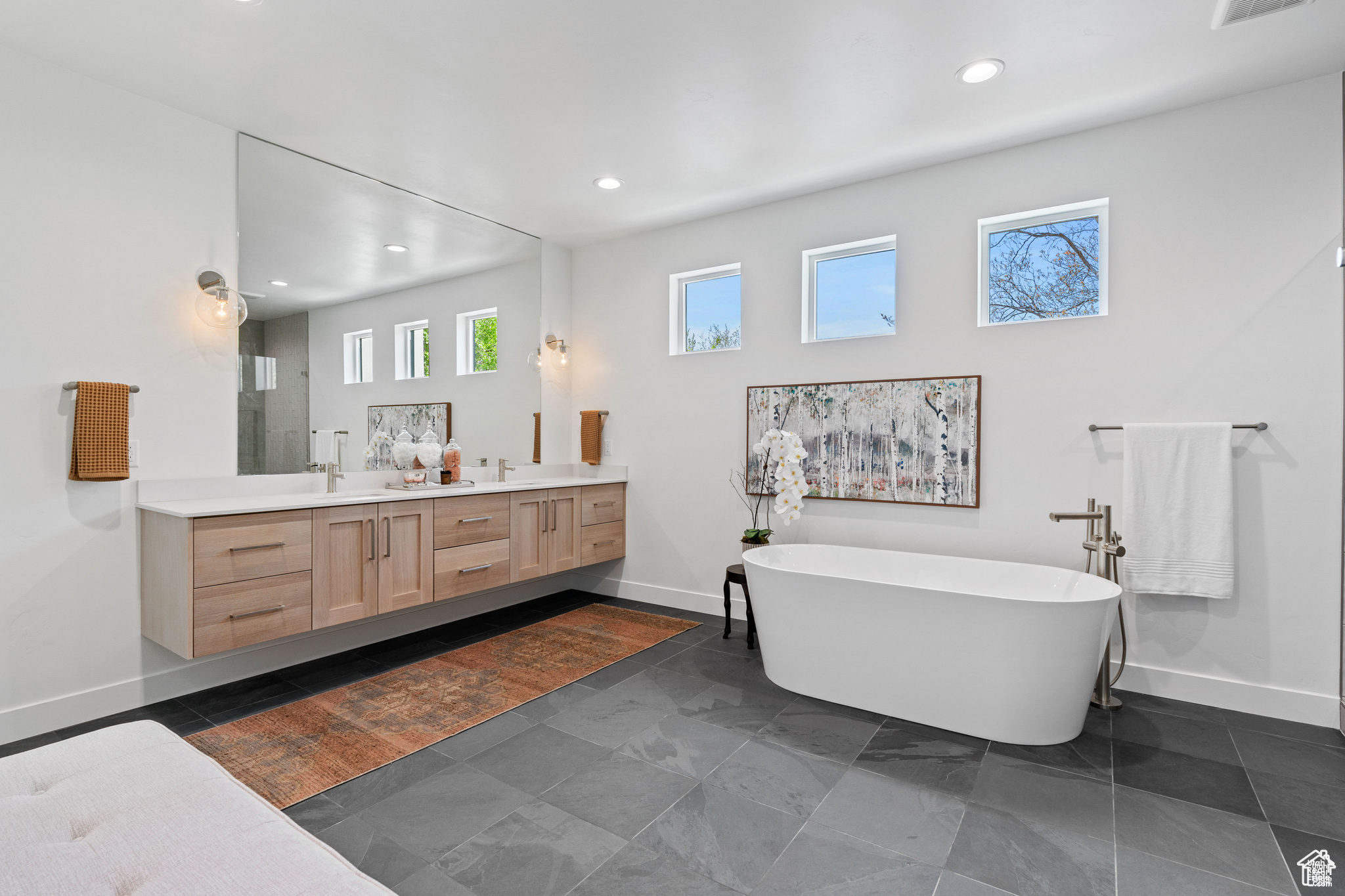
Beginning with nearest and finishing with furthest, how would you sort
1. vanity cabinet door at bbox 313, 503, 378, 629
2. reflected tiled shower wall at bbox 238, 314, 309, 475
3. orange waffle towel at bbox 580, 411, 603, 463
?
vanity cabinet door at bbox 313, 503, 378, 629, reflected tiled shower wall at bbox 238, 314, 309, 475, orange waffle towel at bbox 580, 411, 603, 463

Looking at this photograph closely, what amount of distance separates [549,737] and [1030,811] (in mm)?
1680

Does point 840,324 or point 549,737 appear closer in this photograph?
point 549,737

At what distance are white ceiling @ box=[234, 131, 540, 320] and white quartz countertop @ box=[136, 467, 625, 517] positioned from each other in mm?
912

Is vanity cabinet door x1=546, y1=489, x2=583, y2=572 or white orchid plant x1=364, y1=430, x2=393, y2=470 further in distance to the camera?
vanity cabinet door x1=546, y1=489, x2=583, y2=572

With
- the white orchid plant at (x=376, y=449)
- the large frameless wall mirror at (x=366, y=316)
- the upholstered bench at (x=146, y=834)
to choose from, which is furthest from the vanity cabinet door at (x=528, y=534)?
the upholstered bench at (x=146, y=834)

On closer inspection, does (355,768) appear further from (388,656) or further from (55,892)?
(55,892)

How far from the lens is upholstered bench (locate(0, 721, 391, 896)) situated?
0.89 metres

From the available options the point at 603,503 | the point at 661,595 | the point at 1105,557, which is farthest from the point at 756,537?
the point at 1105,557

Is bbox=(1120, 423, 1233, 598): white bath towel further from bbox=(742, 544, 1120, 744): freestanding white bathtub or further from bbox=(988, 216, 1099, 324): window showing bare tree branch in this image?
bbox=(988, 216, 1099, 324): window showing bare tree branch

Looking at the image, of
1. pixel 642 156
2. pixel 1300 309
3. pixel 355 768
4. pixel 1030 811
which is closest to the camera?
pixel 1030 811

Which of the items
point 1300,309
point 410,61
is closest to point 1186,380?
→ point 1300,309

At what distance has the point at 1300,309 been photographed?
104 inches

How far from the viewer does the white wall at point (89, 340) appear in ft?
8.12

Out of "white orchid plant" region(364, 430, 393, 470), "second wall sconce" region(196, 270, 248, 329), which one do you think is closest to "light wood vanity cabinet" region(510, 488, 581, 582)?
"white orchid plant" region(364, 430, 393, 470)
